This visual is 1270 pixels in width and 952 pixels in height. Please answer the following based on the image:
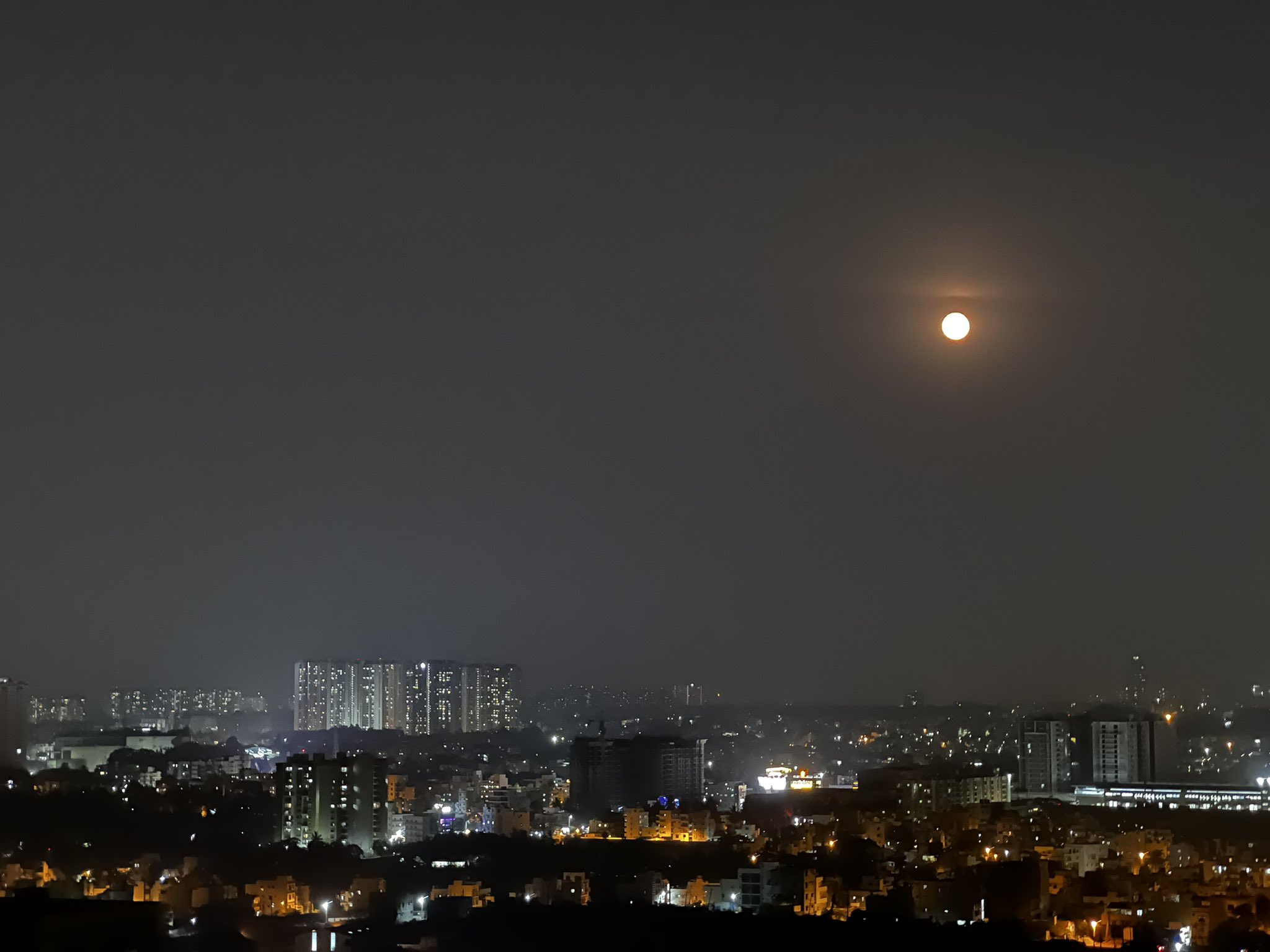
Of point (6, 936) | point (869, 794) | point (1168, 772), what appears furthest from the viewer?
point (1168, 772)

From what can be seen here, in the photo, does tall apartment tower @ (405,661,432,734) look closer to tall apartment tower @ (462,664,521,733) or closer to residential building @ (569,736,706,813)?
tall apartment tower @ (462,664,521,733)

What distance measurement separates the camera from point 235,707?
41.6 metres

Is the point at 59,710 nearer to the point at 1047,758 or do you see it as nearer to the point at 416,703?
the point at 416,703

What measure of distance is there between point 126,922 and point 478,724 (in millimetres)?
36081

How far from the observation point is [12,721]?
24.1 meters

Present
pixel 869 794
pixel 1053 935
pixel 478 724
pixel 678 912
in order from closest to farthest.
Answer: pixel 1053 935, pixel 678 912, pixel 869 794, pixel 478 724

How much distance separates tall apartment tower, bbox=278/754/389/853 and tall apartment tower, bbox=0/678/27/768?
301 inches

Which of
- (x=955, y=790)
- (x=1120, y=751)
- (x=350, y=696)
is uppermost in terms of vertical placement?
(x=350, y=696)

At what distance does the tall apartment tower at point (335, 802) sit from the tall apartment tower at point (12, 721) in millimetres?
7637

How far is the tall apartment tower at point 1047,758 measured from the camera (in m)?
24.0

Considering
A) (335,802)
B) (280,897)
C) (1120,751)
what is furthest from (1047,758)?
(280,897)

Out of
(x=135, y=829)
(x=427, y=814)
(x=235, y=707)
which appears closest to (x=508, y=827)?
(x=427, y=814)

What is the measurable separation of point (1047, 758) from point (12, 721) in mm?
15072

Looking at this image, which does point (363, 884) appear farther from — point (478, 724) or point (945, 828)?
point (478, 724)
